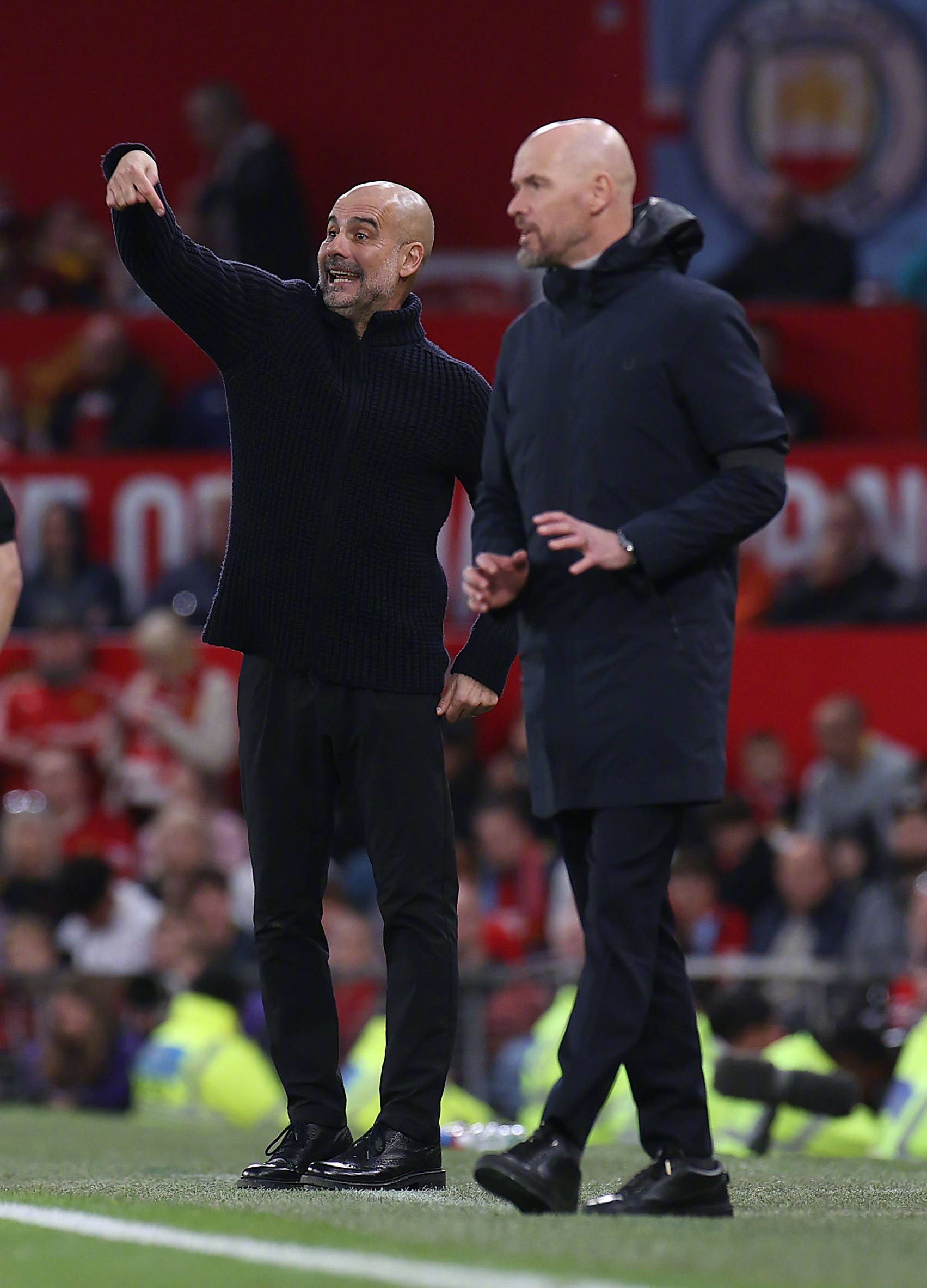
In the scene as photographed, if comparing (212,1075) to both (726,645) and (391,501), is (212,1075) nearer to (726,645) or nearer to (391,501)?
(391,501)

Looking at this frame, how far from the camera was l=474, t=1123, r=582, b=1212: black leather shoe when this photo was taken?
394 centimetres

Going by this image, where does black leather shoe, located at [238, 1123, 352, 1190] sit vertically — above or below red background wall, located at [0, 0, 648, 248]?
below

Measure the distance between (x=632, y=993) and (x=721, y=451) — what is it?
92 centimetres

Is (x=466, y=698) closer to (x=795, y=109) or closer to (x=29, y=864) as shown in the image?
(x=29, y=864)

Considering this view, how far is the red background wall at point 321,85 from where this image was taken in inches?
569

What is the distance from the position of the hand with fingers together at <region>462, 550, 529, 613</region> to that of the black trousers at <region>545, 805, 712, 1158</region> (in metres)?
0.39

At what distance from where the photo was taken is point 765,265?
13.4 metres

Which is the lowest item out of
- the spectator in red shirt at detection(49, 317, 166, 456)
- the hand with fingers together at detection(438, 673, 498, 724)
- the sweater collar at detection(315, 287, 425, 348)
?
the hand with fingers together at detection(438, 673, 498, 724)

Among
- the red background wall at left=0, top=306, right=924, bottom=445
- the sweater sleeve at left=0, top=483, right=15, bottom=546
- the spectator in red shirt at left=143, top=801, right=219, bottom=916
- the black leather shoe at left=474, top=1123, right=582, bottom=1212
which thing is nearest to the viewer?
the black leather shoe at left=474, top=1123, right=582, bottom=1212

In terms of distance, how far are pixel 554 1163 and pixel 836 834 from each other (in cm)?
626

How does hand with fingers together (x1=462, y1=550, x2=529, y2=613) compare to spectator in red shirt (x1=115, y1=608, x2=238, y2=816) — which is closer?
hand with fingers together (x1=462, y1=550, x2=529, y2=613)

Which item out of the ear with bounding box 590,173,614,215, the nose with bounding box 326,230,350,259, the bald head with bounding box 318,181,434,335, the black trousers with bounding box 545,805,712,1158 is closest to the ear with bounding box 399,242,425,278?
the bald head with bounding box 318,181,434,335

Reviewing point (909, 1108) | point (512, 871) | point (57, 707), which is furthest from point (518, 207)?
point (57, 707)

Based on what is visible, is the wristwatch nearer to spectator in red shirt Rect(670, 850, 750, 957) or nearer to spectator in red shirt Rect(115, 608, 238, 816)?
spectator in red shirt Rect(670, 850, 750, 957)
